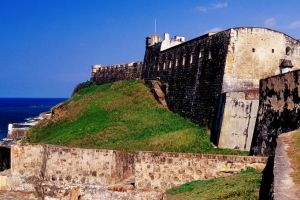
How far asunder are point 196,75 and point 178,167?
13.5 meters

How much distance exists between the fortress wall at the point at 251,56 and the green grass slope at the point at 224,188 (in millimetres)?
10611

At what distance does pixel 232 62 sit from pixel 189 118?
4955mm

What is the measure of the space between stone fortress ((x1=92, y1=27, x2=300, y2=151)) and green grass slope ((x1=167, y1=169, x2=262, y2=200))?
6994mm

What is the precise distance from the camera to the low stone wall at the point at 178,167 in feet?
57.8

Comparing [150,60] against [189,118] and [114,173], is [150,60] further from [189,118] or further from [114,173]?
[114,173]

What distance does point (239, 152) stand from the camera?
23203 mm

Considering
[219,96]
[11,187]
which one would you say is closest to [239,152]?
[219,96]

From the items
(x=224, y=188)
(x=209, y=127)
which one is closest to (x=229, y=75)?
(x=209, y=127)

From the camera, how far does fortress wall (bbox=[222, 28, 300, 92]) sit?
88.8ft

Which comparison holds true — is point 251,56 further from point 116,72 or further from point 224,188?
point 116,72

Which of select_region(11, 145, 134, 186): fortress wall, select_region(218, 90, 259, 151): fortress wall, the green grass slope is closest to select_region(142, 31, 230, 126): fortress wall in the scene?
select_region(218, 90, 259, 151): fortress wall

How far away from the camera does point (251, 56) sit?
27.4 m

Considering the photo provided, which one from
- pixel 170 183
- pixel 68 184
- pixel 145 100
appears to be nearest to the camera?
pixel 170 183

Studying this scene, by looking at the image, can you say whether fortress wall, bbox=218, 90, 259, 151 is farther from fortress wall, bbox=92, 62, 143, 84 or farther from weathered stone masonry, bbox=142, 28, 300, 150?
fortress wall, bbox=92, 62, 143, 84
